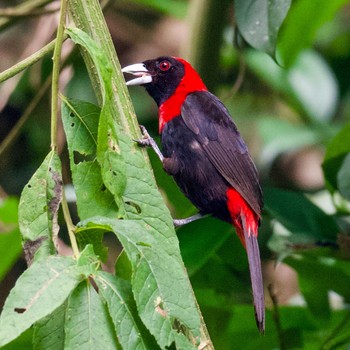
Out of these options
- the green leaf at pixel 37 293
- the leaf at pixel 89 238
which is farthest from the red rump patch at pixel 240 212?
the green leaf at pixel 37 293

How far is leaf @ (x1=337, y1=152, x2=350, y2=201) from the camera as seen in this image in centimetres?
283

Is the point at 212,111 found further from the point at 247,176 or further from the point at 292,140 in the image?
the point at 292,140

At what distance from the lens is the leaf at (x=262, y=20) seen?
266 centimetres

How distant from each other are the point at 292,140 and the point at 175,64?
2.06 metres

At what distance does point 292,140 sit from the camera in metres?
5.51

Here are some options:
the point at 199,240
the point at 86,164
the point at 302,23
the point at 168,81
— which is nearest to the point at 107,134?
the point at 86,164

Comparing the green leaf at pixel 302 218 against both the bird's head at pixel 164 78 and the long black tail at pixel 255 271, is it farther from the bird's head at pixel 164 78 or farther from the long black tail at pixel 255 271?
the bird's head at pixel 164 78

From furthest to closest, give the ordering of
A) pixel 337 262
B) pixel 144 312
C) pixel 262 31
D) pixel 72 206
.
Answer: pixel 72 206, pixel 337 262, pixel 262 31, pixel 144 312

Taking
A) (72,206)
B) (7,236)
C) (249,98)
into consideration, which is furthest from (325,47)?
(7,236)

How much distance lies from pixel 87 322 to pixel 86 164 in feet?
1.36

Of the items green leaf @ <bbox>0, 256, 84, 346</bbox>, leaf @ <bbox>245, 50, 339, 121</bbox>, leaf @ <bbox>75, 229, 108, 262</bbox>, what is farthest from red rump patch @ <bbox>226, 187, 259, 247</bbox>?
leaf @ <bbox>245, 50, 339, 121</bbox>

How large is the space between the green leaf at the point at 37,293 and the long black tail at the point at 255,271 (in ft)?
3.26

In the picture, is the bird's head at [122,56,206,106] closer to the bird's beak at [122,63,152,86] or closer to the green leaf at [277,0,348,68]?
the bird's beak at [122,63,152,86]

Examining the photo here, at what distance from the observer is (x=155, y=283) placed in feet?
5.21
